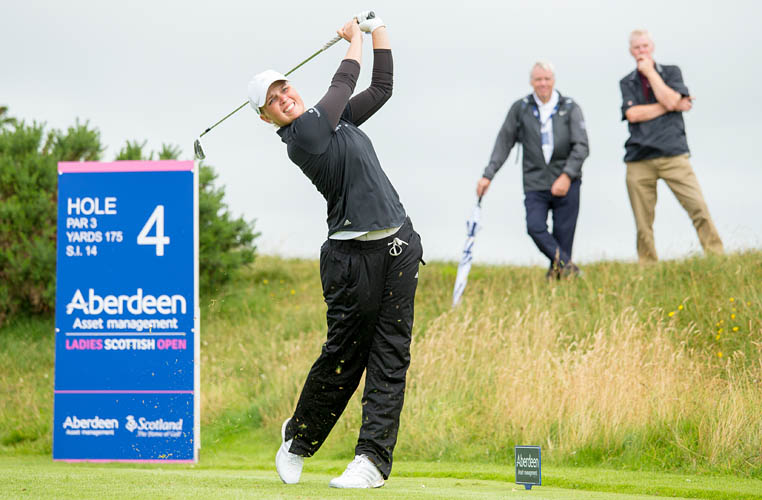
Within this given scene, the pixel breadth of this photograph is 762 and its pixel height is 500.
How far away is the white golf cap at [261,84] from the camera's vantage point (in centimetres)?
535

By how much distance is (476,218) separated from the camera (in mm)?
12828

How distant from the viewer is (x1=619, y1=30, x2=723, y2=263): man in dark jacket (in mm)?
12773

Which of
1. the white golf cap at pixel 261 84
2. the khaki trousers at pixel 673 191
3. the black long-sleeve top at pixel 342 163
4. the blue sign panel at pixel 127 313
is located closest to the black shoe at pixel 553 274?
the khaki trousers at pixel 673 191

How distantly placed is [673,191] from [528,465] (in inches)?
312

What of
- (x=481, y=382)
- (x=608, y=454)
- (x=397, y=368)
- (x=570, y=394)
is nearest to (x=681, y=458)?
(x=608, y=454)

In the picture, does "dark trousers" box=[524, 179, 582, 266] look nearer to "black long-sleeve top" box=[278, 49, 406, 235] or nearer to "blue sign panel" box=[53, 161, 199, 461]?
"blue sign panel" box=[53, 161, 199, 461]

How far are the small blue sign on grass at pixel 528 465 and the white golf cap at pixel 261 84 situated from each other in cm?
246

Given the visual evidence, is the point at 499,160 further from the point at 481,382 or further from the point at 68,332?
the point at 68,332

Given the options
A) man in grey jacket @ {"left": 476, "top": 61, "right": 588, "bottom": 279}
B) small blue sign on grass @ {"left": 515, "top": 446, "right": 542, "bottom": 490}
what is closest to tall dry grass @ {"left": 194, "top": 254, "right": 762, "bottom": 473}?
man in grey jacket @ {"left": 476, "top": 61, "right": 588, "bottom": 279}

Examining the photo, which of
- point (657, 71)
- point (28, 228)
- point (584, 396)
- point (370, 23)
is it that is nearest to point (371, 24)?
point (370, 23)

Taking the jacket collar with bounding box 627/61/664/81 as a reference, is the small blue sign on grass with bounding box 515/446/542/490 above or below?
below

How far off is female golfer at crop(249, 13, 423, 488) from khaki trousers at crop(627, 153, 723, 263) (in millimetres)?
7948

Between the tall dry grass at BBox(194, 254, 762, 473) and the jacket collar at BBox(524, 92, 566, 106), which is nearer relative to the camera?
the tall dry grass at BBox(194, 254, 762, 473)

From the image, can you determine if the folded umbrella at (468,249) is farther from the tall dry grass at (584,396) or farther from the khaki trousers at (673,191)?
the khaki trousers at (673,191)
